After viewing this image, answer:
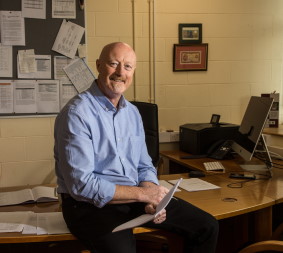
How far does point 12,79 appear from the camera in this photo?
11.2 ft

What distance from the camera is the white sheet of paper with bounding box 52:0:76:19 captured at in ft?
11.3

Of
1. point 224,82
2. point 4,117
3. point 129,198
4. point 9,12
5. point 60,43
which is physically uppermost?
point 9,12

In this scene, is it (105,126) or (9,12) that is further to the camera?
(9,12)

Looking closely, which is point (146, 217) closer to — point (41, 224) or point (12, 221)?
point (41, 224)

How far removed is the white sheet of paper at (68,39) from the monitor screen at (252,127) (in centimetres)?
159

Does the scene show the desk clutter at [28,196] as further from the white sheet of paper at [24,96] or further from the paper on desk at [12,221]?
the white sheet of paper at [24,96]

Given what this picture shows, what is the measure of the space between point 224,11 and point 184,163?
1632 mm

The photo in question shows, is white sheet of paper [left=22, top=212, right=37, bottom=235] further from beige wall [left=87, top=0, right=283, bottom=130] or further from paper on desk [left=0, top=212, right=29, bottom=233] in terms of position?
beige wall [left=87, top=0, right=283, bottom=130]

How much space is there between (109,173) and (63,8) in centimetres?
199

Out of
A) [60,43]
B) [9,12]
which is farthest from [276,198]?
[9,12]

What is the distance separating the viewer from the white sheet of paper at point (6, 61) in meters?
3.36

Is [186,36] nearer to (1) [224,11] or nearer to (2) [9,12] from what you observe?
(1) [224,11]

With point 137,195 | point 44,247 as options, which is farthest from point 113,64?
point 44,247

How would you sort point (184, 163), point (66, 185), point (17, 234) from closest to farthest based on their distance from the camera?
point (17, 234) → point (66, 185) → point (184, 163)
